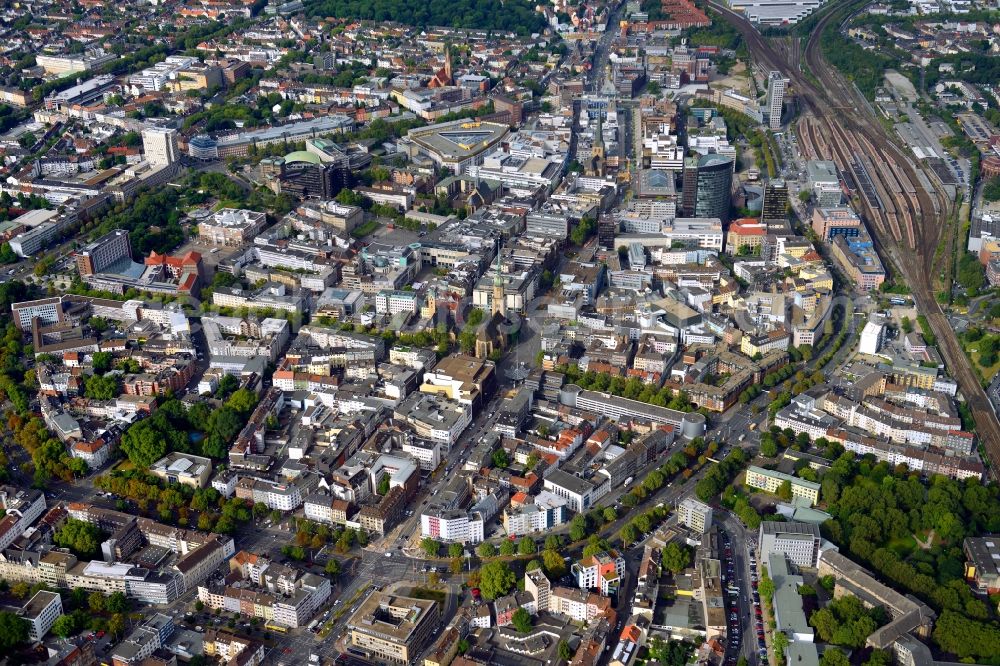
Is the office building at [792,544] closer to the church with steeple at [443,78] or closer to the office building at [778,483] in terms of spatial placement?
the office building at [778,483]

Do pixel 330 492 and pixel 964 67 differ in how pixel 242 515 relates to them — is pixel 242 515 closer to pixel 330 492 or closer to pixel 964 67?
pixel 330 492

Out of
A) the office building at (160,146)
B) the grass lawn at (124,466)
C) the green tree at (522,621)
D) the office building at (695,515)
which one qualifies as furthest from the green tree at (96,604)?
the office building at (160,146)

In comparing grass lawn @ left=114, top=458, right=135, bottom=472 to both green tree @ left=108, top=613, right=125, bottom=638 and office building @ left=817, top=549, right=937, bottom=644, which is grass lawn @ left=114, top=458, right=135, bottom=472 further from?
office building @ left=817, top=549, right=937, bottom=644

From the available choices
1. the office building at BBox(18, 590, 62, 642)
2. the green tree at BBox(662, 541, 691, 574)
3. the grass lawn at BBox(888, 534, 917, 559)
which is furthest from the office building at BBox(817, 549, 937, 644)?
the office building at BBox(18, 590, 62, 642)

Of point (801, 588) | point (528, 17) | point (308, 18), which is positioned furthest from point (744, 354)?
point (308, 18)

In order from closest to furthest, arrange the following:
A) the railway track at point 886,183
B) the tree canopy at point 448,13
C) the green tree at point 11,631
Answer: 1. the green tree at point 11,631
2. the railway track at point 886,183
3. the tree canopy at point 448,13

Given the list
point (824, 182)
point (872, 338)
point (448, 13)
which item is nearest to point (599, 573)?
point (872, 338)

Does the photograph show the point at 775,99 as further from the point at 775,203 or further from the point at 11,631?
the point at 11,631
